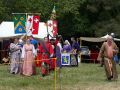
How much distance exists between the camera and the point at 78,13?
144 ft

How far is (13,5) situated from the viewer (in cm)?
4191

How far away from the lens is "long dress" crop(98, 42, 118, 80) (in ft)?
57.4

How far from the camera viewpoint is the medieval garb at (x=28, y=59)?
19.6 metres

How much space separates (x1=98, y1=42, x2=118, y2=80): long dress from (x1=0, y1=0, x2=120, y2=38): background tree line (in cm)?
2305

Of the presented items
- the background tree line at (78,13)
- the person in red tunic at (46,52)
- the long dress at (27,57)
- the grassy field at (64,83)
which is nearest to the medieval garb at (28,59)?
the long dress at (27,57)

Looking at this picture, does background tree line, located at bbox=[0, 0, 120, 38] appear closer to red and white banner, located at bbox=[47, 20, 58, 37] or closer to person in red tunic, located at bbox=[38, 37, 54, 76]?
red and white banner, located at bbox=[47, 20, 58, 37]

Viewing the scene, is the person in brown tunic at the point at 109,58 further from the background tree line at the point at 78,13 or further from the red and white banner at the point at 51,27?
the background tree line at the point at 78,13

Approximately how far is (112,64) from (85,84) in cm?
206

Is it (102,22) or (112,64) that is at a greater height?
(102,22)

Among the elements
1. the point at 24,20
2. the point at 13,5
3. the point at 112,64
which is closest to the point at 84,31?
the point at 13,5

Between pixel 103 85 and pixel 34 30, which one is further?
pixel 34 30

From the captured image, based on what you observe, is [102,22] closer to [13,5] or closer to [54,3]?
[54,3]

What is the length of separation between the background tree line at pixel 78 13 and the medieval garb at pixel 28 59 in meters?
20.4

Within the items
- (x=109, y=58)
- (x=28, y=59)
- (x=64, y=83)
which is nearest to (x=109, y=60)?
(x=109, y=58)
